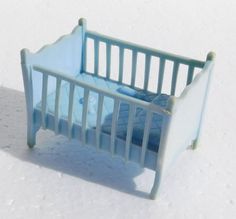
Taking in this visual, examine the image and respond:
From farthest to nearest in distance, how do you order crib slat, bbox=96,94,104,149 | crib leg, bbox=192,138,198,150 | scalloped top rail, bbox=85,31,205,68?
crib leg, bbox=192,138,198,150
scalloped top rail, bbox=85,31,205,68
crib slat, bbox=96,94,104,149

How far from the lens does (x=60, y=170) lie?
6.09 ft

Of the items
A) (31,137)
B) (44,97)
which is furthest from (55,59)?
(31,137)

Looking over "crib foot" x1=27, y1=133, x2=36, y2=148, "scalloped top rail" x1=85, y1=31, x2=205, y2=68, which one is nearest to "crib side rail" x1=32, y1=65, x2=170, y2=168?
"crib foot" x1=27, y1=133, x2=36, y2=148

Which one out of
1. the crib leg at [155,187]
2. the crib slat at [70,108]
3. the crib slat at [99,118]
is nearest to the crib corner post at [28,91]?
the crib slat at [70,108]

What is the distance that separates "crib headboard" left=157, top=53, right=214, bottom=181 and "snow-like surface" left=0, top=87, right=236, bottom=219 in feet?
0.42

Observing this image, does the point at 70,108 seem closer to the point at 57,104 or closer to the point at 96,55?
the point at 57,104

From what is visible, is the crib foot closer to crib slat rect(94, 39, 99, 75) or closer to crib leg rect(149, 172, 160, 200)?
crib slat rect(94, 39, 99, 75)

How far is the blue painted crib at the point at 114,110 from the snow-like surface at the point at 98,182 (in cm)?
7

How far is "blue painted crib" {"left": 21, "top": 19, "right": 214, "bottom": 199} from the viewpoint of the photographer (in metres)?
1.64

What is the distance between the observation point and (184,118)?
66.1 inches

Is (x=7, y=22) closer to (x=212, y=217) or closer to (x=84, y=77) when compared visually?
(x=84, y=77)

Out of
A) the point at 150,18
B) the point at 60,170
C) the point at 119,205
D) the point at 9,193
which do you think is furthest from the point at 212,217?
the point at 150,18

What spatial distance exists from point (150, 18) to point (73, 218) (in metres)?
1.65

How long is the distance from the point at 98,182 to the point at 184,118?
1.29 ft
